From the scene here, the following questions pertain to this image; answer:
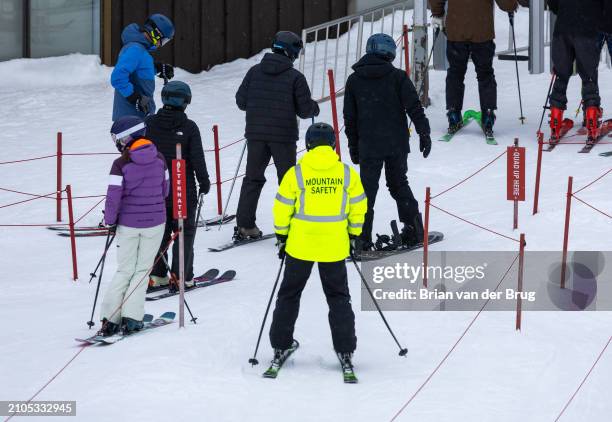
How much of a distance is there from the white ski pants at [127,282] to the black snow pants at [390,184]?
2253 mm

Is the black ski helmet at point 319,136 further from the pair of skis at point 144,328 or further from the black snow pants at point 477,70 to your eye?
the black snow pants at point 477,70

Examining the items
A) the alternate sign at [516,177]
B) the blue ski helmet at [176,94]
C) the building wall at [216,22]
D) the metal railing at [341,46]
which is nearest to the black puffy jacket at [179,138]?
the blue ski helmet at [176,94]

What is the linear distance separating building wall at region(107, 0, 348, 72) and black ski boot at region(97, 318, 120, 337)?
9.73 metres

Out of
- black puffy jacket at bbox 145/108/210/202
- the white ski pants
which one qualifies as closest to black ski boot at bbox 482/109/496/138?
black puffy jacket at bbox 145/108/210/202

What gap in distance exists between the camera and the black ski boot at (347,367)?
6.93 metres

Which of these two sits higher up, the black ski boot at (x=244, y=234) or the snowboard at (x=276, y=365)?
the black ski boot at (x=244, y=234)

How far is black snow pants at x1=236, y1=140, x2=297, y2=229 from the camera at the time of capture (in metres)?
10.0

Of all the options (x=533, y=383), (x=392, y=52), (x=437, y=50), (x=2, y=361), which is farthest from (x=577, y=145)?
(x=2, y=361)

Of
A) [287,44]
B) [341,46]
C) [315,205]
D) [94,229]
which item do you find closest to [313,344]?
[315,205]

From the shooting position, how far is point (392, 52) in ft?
30.8

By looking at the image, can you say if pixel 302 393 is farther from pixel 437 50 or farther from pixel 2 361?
pixel 437 50

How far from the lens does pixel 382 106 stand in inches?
370

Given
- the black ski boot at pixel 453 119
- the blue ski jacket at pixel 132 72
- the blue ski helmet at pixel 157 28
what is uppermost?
the blue ski helmet at pixel 157 28

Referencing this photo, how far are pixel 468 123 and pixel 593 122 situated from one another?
5.55ft
